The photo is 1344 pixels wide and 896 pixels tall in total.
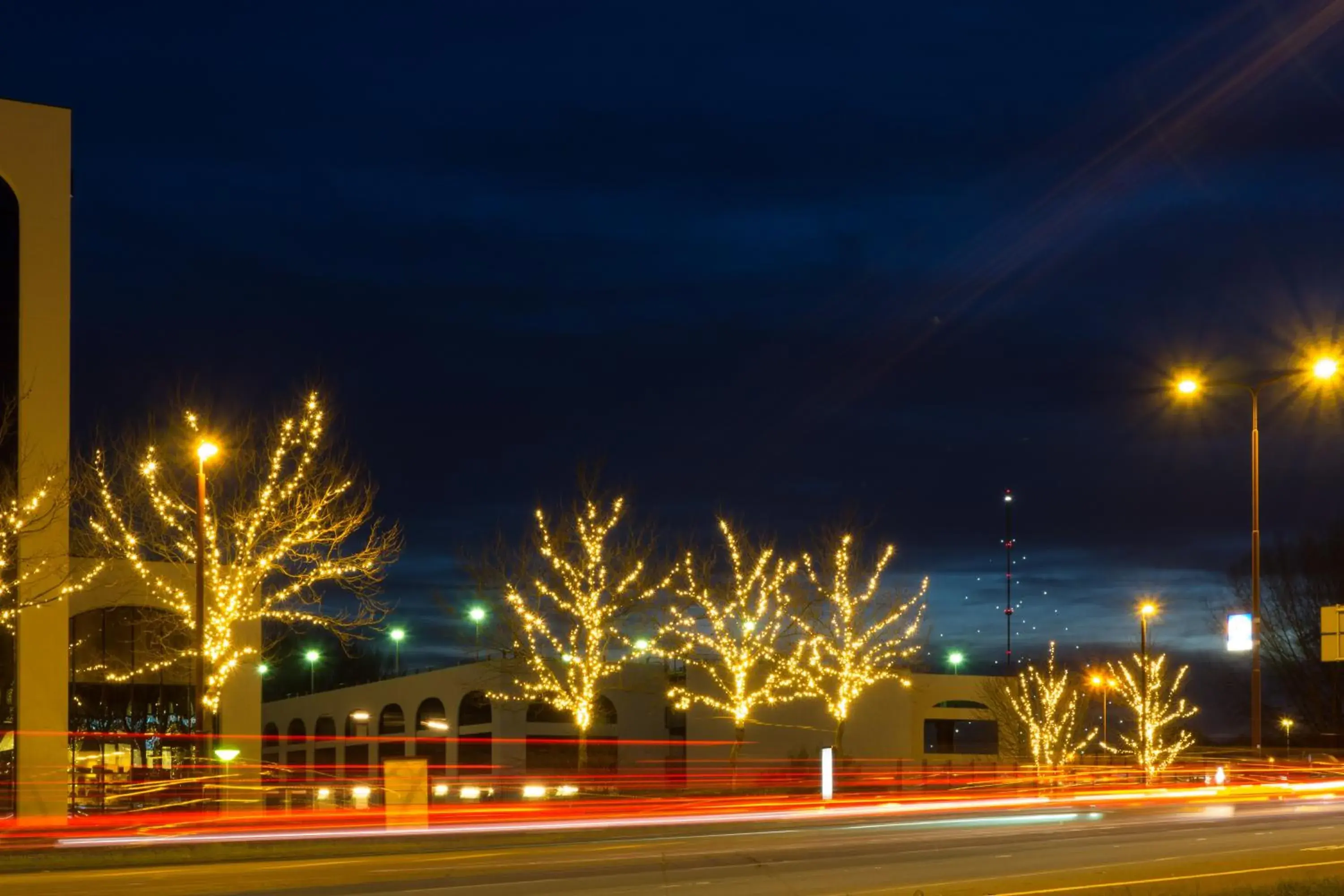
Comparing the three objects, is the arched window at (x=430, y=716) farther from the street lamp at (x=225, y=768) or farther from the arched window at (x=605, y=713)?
the street lamp at (x=225, y=768)

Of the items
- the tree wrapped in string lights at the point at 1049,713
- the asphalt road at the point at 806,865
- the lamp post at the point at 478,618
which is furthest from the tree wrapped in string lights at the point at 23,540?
the tree wrapped in string lights at the point at 1049,713

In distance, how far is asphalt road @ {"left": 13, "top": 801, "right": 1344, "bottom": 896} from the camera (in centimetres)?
1944

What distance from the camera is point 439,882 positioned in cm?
2027

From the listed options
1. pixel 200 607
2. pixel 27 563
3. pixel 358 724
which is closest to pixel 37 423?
pixel 27 563

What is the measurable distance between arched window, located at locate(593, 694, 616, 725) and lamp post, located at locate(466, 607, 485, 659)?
35.4 ft

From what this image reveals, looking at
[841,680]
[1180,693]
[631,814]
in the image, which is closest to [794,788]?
[841,680]

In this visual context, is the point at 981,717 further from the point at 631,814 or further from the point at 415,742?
the point at 631,814

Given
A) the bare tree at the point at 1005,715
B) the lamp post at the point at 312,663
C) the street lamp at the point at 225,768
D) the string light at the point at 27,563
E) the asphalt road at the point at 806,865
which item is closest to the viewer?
the asphalt road at the point at 806,865

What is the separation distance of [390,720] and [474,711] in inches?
336

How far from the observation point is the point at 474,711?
6869 cm

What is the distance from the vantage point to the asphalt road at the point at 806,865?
1944 cm

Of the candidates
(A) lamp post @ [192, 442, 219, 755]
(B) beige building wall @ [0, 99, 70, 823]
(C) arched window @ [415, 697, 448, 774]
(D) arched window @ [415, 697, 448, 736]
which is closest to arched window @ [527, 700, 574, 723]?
(C) arched window @ [415, 697, 448, 774]

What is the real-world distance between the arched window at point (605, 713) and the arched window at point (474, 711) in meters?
4.62

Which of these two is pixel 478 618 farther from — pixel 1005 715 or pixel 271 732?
pixel 271 732
